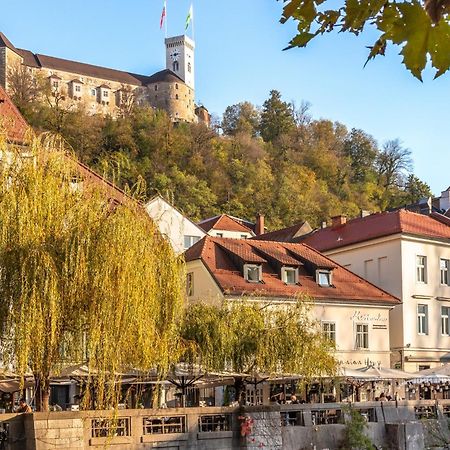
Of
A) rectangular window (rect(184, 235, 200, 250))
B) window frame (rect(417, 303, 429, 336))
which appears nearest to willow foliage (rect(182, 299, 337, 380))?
window frame (rect(417, 303, 429, 336))

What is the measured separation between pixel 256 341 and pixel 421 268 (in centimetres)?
1716

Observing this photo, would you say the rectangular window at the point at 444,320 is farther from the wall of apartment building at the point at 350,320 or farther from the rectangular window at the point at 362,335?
the rectangular window at the point at 362,335

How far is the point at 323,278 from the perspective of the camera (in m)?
38.8

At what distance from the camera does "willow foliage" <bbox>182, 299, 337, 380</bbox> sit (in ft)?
84.5

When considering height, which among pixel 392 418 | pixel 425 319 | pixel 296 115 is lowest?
pixel 392 418

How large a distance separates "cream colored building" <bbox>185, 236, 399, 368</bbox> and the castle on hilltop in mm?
87457

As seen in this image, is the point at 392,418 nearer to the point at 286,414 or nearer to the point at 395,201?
the point at 286,414

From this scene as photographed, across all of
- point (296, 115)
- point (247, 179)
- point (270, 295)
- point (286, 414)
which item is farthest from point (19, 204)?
point (296, 115)

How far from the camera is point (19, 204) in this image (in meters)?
17.2

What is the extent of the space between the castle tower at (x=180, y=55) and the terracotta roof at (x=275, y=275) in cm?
11289

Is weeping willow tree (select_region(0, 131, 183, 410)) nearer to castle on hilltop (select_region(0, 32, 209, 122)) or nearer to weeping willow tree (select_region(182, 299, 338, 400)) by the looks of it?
weeping willow tree (select_region(182, 299, 338, 400))

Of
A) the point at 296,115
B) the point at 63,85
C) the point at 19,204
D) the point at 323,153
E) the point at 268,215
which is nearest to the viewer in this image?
the point at 19,204

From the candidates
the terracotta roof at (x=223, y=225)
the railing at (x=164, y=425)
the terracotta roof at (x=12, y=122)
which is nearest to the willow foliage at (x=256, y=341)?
the railing at (x=164, y=425)

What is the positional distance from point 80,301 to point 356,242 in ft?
90.6
